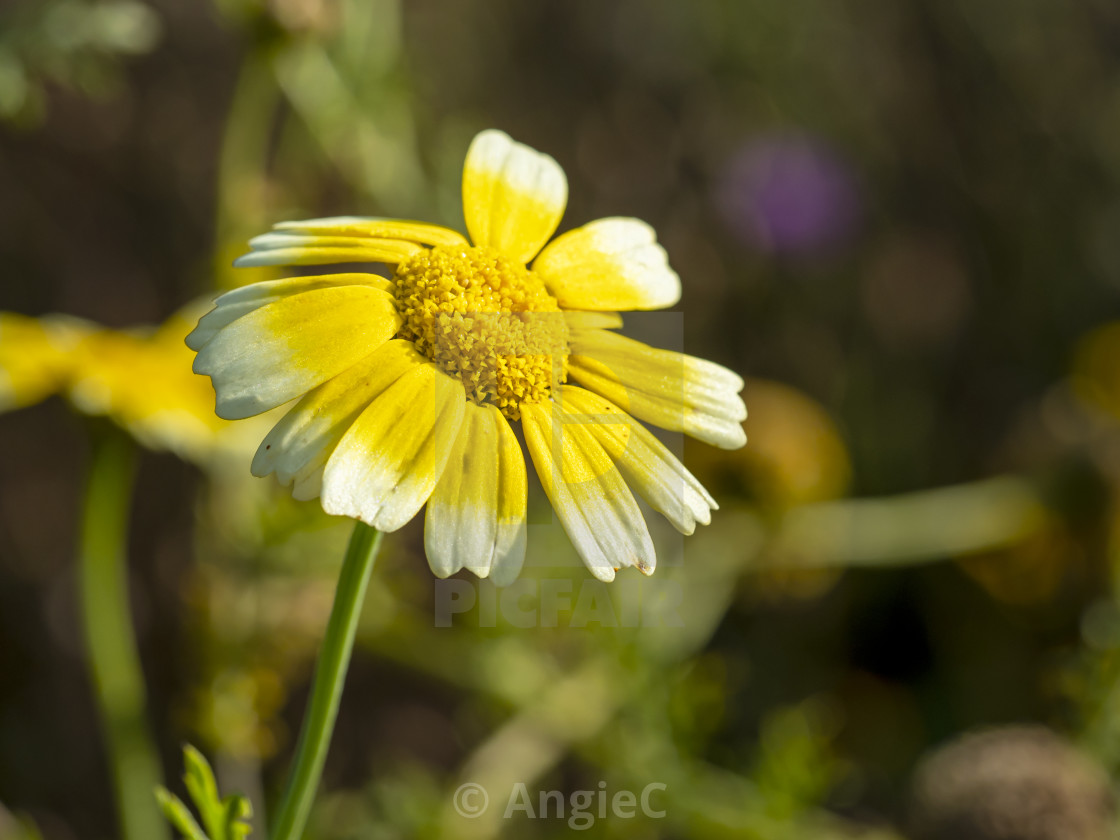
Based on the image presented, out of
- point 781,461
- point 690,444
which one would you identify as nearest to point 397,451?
point 690,444

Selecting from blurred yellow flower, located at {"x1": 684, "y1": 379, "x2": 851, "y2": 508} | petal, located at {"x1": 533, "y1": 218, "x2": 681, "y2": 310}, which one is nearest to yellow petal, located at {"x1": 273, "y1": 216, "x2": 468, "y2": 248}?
petal, located at {"x1": 533, "y1": 218, "x2": 681, "y2": 310}

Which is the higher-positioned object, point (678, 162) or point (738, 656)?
point (678, 162)

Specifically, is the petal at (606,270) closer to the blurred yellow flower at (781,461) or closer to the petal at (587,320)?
the petal at (587,320)

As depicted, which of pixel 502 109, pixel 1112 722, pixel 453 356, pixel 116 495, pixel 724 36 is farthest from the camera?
pixel 724 36

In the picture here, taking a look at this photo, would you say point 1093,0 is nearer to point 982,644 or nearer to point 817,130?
point 817,130

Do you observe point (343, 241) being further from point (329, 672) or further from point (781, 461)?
point (781, 461)

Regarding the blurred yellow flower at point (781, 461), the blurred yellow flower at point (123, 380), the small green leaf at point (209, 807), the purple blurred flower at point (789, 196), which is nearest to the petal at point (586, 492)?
the small green leaf at point (209, 807)

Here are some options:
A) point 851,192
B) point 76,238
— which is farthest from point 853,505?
point 76,238
